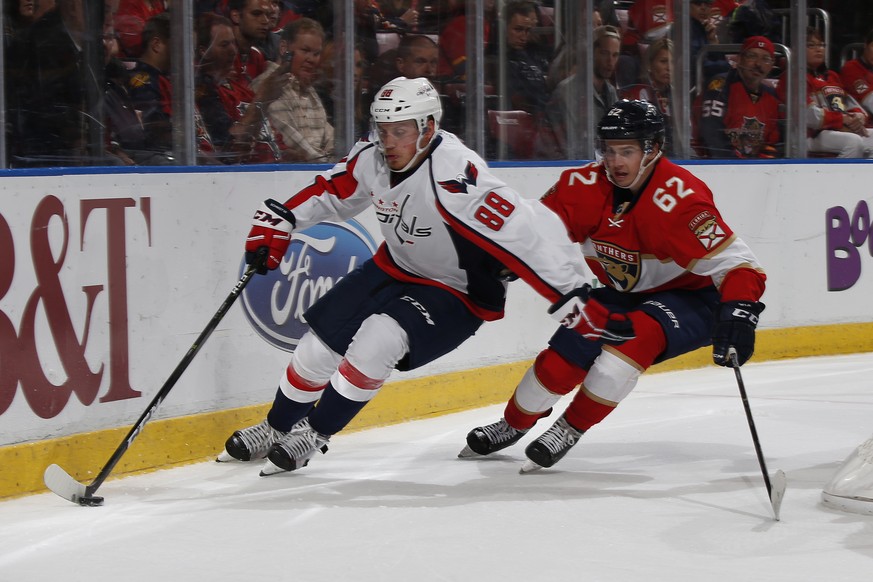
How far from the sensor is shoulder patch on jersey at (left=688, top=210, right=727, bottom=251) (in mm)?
3953

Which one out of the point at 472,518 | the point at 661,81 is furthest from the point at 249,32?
the point at 661,81

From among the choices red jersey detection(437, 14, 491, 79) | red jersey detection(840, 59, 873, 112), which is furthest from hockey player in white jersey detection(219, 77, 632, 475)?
red jersey detection(840, 59, 873, 112)

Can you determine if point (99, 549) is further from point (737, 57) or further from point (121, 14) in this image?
point (737, 57)

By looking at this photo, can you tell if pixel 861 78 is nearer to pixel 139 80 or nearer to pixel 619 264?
pixel 619 264

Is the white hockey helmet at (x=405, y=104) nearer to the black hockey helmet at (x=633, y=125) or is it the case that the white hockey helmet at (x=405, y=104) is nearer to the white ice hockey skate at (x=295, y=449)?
the black hockey helmet at (x=633, y=125)

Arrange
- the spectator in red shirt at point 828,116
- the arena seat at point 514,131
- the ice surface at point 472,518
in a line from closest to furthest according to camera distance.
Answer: the ice surface at point 472,518 → the arena seat at point 514,131 → the spectator in red shirt at point 828,116

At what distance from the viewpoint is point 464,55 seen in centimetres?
596

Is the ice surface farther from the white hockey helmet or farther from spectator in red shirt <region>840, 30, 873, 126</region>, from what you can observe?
spectator in red shirt <region>840, 30, 873, 126</region>

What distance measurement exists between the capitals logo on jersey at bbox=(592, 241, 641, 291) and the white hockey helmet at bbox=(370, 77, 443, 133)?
0.74m

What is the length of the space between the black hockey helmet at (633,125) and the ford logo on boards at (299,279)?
1.39 m

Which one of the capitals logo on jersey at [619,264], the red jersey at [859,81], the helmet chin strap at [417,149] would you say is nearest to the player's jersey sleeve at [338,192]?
the helmet chin strap at [417,149]

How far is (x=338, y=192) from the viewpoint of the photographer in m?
4.29

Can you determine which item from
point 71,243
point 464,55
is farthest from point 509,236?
point 464,55

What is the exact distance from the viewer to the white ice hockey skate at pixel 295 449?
4.04m
